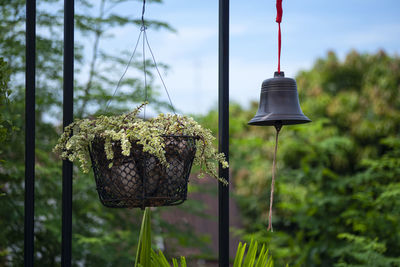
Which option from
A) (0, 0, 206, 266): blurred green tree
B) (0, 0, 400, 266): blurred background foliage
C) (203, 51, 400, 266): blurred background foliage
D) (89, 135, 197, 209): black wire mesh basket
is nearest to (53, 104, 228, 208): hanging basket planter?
(89, 135, 197, 209): black wire mesh basket

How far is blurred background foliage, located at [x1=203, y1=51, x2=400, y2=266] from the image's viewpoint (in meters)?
3.10

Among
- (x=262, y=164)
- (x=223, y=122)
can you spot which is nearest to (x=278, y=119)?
(x=223, y=122)

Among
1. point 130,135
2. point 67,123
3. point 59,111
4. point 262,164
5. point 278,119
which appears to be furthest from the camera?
point 262,164

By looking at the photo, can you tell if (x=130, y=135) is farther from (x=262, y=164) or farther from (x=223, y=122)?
(x=262, y=164)

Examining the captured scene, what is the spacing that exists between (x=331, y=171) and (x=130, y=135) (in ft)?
9.29

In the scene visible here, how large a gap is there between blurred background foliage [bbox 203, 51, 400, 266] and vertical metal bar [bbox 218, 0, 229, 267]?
2.06 metres

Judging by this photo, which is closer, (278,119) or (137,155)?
(137,155)

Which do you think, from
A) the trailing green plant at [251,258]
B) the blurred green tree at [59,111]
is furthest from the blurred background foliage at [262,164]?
the trailing green plant at [251,258]

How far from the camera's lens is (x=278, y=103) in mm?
1184

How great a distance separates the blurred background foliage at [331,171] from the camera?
3096 mm

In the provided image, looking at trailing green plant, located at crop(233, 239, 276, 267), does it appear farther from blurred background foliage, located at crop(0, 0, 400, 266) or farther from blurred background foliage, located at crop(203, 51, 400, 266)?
blurred background foliage, located at crop(203, 51, 400, 266)

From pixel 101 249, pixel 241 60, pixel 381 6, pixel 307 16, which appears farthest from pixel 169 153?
pixel 381 6

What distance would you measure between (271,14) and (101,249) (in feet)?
6.73

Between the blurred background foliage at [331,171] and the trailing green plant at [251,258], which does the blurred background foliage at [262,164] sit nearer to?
the blurred background foliage at [331,171]
